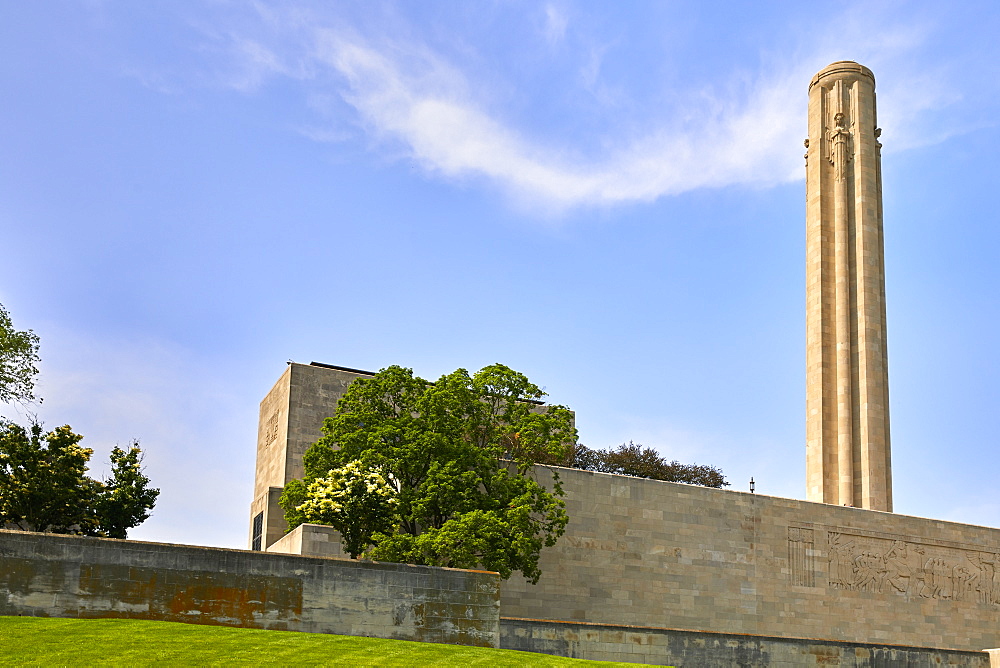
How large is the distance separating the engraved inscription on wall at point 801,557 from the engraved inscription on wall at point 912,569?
788 millimetres

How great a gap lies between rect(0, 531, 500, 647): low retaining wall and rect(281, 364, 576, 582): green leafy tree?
3201mm

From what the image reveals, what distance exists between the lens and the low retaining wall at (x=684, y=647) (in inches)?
900

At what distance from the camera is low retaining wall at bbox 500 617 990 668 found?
22859 millimetres

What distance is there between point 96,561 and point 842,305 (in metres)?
33.6

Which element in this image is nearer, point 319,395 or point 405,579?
point 405,579

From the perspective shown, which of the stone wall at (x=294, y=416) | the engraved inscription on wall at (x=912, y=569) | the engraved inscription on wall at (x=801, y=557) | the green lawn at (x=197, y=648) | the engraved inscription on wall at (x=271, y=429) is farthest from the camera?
the engraved inscription on wall at (x=271, y=429)

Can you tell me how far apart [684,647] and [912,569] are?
15.1m

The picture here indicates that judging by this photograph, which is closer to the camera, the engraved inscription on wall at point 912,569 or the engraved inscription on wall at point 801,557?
the engraved inscription on wall at point 801,557

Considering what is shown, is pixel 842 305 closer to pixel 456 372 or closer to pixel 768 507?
pixel 768 507

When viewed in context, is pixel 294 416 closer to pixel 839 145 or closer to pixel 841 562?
pixel 841 562

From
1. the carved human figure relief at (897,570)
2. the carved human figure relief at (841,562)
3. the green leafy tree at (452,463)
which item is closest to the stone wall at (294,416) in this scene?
the green leafy tree at (452,463)

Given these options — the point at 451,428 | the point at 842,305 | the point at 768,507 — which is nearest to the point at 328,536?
the point at 451,428

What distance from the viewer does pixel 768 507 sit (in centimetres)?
3422

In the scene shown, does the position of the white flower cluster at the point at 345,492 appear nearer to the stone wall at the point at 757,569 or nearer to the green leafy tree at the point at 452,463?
the green leafy tree at the point at 452,463
